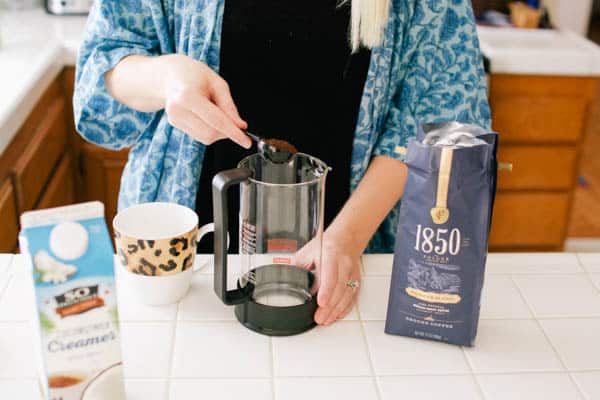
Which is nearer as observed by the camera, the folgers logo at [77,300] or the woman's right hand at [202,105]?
the folgers logo at [77,300]

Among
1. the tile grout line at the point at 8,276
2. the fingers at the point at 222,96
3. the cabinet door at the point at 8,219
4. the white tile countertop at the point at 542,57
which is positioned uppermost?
the fingers at the point at 222,96

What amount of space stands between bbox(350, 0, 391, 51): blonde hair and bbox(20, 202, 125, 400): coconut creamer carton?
61cm

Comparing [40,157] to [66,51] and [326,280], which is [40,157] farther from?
[326,280]

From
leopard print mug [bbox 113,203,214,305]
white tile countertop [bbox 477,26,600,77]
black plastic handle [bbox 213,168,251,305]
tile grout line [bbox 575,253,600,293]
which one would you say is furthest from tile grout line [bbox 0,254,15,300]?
white tile countertop [bbox 477,26,600,77]

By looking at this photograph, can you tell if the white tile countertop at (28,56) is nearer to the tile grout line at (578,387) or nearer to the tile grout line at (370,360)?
→ the tile grout line at (370,360)

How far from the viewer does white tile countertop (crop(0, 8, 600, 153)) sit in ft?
5.59

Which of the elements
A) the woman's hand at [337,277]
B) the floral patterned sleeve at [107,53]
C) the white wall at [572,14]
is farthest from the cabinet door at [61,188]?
the white wall at [572,14]

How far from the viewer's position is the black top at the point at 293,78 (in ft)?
3.80

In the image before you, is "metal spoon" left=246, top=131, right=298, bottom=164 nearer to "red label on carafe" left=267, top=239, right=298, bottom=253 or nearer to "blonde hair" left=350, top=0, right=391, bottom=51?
"red label on carafe" left=267, top=239, right=298, bottom=253

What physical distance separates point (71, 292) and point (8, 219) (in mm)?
1036

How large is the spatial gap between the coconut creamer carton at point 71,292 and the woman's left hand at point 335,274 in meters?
0.29

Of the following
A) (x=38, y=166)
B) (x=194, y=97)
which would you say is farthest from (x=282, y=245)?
(x=38, y=166)

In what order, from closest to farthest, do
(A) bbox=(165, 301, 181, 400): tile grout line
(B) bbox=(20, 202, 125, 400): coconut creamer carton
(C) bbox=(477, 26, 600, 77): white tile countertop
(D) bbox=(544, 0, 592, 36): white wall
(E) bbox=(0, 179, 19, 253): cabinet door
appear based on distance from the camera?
(B) bbox=(20, 202, 125, 400): coconut creamer carton, (A) bbox=(165, 301, 181, 400): tile grout line, (E) bbox=(0, 179, 19, 253): cabinet door, (C) bbox=(477, 26, 600, 77): white tile countertop, (D) bbox=(544, 0, 592, 36): white wall

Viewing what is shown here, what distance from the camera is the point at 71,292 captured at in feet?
2.02
